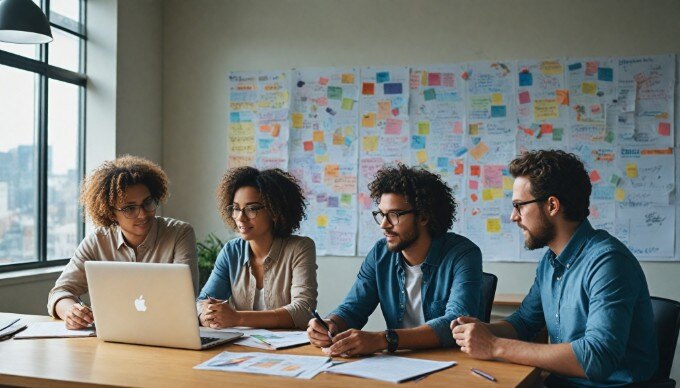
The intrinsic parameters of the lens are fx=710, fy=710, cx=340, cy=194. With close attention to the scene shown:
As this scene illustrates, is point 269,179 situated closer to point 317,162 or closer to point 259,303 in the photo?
point 259,303

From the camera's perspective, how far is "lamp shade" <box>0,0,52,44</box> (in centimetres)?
259

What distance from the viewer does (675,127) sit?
4035mm

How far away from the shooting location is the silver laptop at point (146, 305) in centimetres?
206

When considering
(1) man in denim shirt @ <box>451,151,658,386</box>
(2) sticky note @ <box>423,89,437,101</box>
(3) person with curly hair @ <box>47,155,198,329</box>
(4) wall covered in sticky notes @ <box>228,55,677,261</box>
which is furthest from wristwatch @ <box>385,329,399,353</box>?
(2) sticky note @ <box>423,89,437,101</box>

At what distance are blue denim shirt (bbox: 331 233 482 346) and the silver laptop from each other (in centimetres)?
54

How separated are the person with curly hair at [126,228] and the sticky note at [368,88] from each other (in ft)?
6.15

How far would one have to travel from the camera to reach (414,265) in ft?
8.23

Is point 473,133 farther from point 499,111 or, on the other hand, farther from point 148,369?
point 148,369

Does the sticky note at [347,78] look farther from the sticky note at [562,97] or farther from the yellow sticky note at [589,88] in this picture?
the yellow sticky note at [589,88]

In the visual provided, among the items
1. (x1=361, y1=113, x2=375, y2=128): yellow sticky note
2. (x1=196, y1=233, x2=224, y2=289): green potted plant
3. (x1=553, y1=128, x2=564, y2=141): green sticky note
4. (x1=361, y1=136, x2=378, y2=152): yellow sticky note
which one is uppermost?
(x1=361, y1=113, x2=375, y2=128): yellow sticky note

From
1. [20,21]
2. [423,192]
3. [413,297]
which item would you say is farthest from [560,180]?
[20,21]

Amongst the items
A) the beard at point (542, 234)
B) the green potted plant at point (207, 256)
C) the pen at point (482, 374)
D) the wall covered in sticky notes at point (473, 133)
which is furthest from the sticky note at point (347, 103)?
the pen at point (482, 374)

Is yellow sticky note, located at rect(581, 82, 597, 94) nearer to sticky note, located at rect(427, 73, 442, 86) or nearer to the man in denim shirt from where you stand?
sticky note, located at rect(427, 73, 442, 86)

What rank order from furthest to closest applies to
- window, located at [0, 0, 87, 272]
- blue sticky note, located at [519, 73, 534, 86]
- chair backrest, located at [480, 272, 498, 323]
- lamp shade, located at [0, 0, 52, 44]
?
blue sticky note, located at [519, 73, 534, 86] < window, located at [0, 0, 87, 272] < chair backrest, located at [480, 272, 498, 323] < lamp shade, located at [0, 0, 52, 44]
